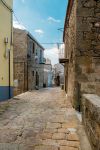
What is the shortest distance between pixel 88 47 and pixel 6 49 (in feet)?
15.8

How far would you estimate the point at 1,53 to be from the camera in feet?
33.1

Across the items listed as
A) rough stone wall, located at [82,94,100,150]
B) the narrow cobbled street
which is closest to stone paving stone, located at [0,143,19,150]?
the narrow cobbled street

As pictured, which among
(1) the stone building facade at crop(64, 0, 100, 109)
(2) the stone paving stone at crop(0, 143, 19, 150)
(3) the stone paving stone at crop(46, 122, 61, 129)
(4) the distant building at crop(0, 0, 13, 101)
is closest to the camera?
(2) the stone paving stone at crop(0, 143, 19, 150)

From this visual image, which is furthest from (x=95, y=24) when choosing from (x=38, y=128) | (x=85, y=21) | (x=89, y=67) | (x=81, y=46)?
(x=38, y=128)

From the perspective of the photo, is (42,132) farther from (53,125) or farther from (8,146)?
(8,146)

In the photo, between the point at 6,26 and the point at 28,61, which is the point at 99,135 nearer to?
the point at 6,26

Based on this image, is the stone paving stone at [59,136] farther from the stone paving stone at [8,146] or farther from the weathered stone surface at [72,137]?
the stone paving stone at [8,146]

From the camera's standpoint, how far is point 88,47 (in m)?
7.15

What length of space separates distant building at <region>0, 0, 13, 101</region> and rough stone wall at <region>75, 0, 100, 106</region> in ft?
14.1

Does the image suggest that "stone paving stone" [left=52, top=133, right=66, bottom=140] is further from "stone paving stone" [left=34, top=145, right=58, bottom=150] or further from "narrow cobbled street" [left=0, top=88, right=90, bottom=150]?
"stone paving stone" [left=34, top=145, right=58, bottom=150]

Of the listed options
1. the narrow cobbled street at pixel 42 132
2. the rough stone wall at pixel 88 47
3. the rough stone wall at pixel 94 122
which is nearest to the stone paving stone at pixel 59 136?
the narrow cobbled street at pixel 42 132

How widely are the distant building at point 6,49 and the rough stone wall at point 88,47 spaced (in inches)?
169

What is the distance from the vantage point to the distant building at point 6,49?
33.3 feet

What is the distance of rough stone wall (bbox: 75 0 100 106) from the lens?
7051 mm
